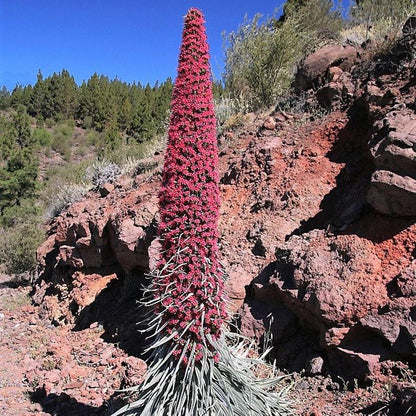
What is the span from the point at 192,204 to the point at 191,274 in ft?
1.60

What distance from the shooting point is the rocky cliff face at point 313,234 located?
3982 mm

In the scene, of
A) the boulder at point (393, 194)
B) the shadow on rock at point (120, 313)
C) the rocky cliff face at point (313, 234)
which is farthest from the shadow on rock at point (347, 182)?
the shadow on rock at point (120, 313)

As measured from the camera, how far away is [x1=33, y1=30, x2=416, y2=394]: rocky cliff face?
398 cm

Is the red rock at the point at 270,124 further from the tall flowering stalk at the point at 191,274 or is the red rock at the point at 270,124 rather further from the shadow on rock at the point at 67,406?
the shadow on rock at the point at 67,406

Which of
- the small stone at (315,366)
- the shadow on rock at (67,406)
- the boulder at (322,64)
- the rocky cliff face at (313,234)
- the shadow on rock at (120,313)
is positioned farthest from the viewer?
the boulder at (322,64)

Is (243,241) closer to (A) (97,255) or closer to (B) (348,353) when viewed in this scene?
(B) (348,353)

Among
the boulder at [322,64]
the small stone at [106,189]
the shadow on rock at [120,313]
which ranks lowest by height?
the shadow on rock at [120,313]

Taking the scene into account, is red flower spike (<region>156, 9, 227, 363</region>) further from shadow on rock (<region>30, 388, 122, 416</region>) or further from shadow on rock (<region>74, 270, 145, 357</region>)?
shadow on rock (<region>74, 270, 145, 357</region>)

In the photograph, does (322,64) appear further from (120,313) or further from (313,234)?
(120,313)

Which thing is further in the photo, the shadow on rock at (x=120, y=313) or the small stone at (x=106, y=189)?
the small stone at (x=106, y=189)

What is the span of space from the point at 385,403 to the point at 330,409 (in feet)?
1.56

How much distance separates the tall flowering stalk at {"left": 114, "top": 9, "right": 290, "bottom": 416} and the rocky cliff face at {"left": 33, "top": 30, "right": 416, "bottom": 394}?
1271mm

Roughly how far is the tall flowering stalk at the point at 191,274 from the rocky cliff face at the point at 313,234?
50.0 inches

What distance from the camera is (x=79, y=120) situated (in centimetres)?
5456
